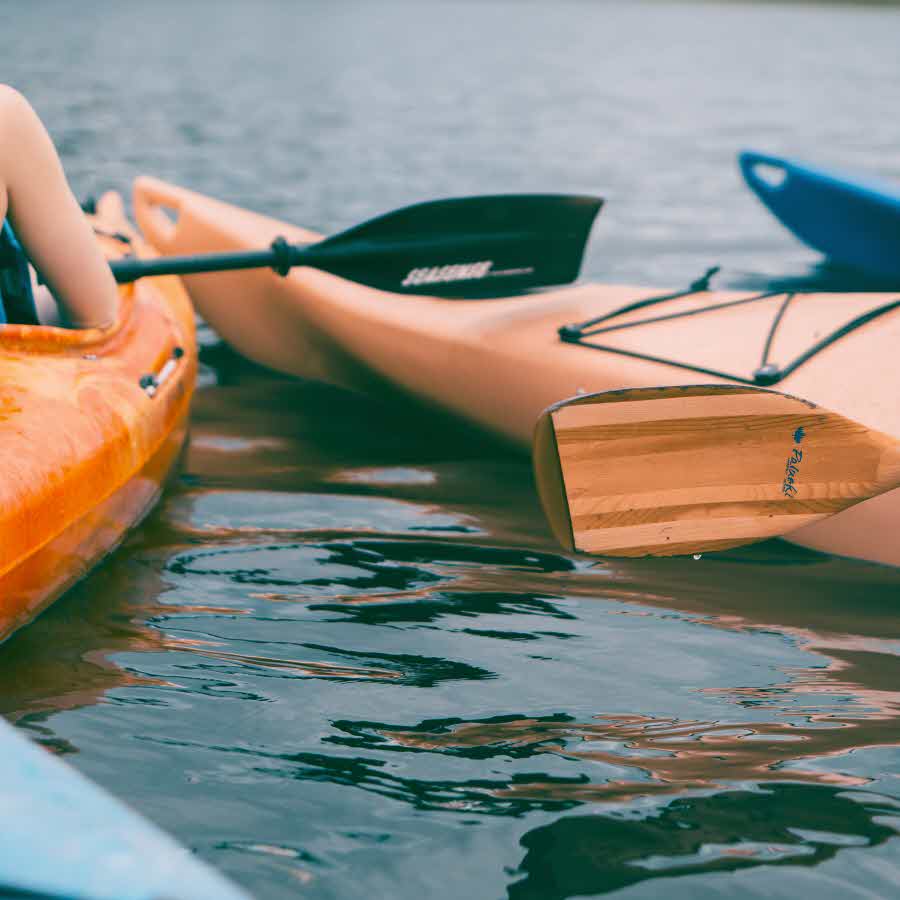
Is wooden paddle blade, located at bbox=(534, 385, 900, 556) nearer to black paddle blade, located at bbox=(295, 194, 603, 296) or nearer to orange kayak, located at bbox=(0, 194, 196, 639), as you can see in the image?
orange kayak, located at bbox=(0, 194, 196, 639)

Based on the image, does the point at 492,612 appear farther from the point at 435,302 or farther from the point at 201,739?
the point at 435,302

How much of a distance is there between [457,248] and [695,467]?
1.38m

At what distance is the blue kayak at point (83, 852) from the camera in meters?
1.15

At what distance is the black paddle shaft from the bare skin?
24.4 inches

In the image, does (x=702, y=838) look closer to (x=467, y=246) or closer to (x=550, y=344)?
(x=550, y=344)

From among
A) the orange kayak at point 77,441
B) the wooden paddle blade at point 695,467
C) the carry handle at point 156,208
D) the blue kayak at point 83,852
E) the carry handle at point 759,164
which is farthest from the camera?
the carry handle at point 759,164

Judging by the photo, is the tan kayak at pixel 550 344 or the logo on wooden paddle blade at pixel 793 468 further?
the tan kayak at pixel 550 344

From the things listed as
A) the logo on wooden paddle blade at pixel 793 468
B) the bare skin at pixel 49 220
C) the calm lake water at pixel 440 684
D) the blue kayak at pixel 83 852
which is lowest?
the calm lake water at pixel 440 684

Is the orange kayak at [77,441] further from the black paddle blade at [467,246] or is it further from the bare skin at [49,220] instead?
the black paddle blade at [467,246]

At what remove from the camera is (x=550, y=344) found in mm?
3242

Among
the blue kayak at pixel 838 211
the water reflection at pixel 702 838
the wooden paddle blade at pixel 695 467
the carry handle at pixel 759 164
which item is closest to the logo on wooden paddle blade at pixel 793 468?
the wooden paddle blade at pixel 695 467

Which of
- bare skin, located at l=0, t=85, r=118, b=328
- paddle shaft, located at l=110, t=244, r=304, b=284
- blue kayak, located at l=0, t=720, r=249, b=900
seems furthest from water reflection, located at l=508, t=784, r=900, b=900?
paddle shaft, located at l=110, t=244, r=304, b=284

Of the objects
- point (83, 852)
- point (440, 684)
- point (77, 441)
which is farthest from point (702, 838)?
point (77, 441)

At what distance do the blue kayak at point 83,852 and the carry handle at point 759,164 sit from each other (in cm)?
461
